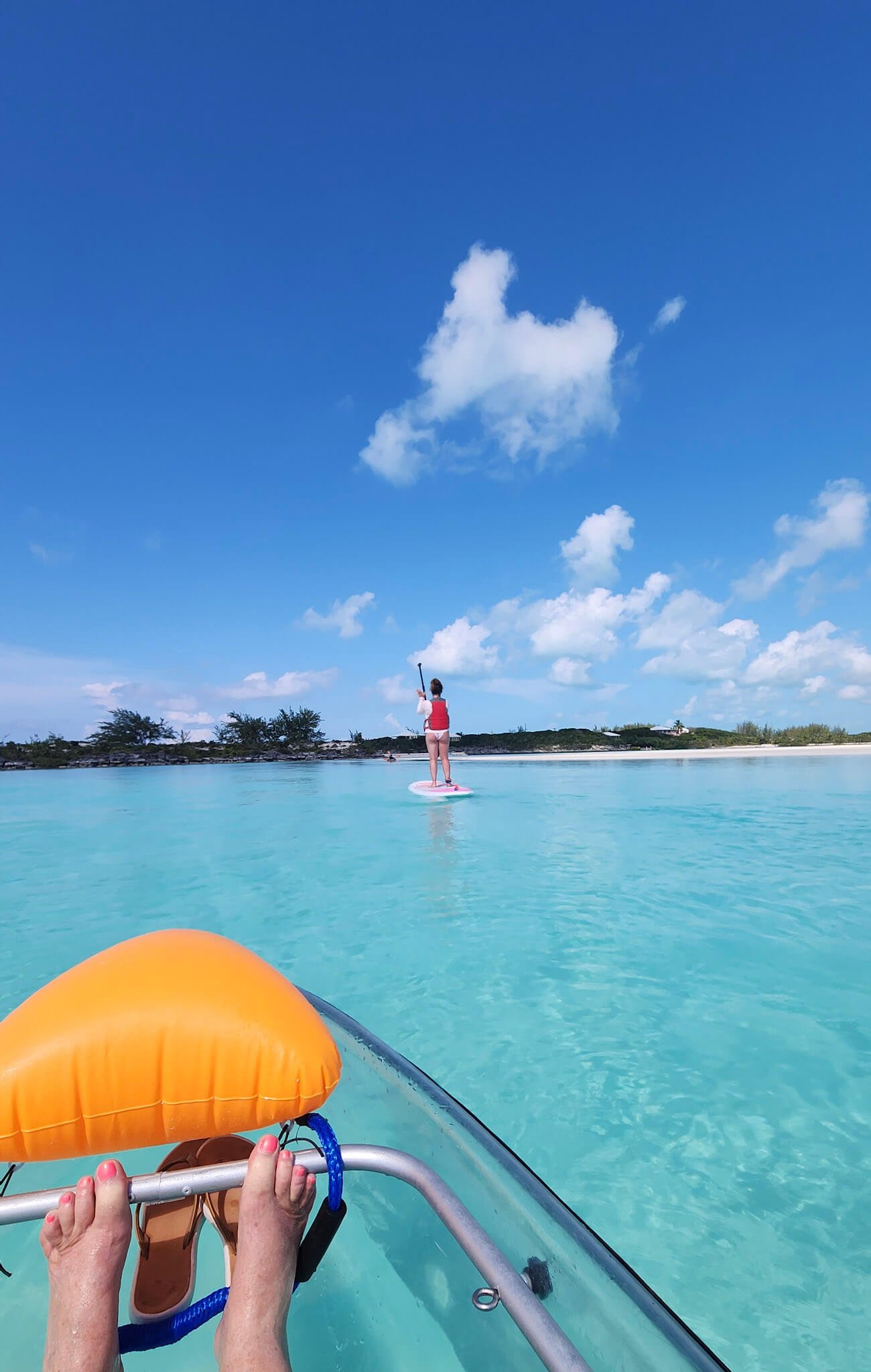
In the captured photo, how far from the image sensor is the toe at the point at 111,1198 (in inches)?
43.4

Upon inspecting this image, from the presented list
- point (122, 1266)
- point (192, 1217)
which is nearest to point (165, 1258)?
point (192, 1217)

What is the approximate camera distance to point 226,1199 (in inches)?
54.2

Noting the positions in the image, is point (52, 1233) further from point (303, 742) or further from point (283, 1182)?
point (303, 742)

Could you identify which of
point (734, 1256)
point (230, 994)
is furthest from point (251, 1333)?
point (734, 1256)

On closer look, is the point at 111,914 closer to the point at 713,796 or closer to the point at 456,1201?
the point at 456,1201

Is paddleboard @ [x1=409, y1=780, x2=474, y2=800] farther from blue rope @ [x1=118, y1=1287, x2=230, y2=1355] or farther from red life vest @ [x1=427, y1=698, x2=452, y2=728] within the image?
blue rope @ [x1=118, y1=1287, x2=230, y2=1355]

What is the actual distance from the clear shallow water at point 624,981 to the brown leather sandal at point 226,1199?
0.26 m

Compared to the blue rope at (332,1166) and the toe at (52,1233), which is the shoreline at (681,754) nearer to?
the blue rope at (332,1166)

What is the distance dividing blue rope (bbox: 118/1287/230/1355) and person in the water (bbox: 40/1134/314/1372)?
0.06 meters

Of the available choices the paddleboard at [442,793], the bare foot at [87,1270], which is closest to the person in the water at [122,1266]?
the bare foot at [87,1270]

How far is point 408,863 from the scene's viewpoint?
6223 millimetres

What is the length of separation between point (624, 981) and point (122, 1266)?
277 cm

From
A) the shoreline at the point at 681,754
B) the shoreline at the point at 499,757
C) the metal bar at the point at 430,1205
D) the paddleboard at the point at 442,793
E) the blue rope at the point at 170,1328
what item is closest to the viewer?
the metal bar at the point at 430,1205

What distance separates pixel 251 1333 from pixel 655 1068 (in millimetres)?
1933
